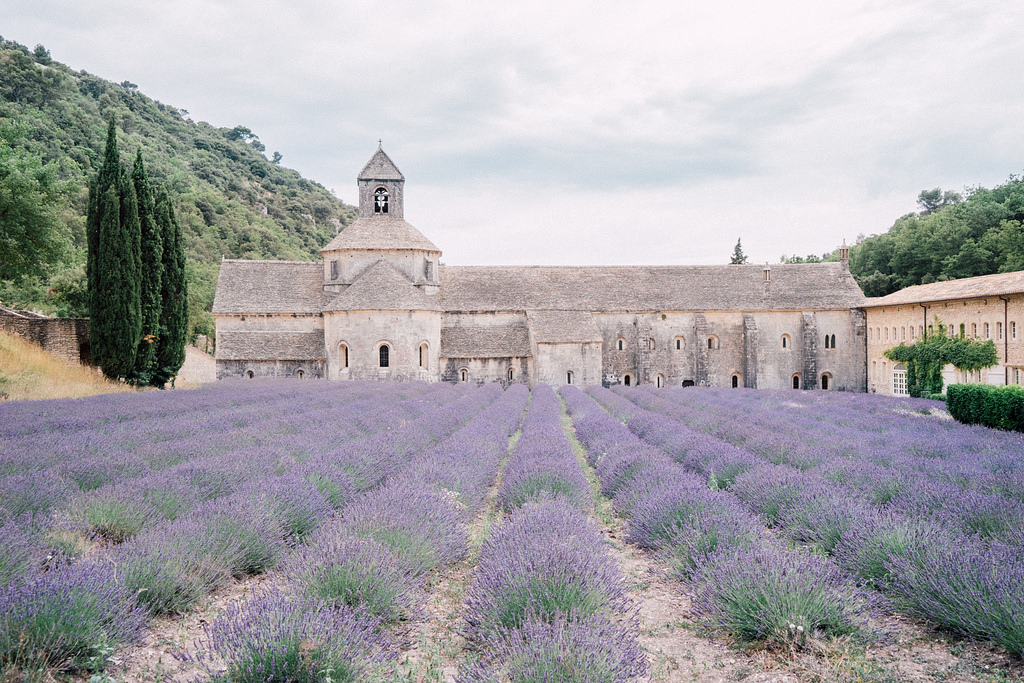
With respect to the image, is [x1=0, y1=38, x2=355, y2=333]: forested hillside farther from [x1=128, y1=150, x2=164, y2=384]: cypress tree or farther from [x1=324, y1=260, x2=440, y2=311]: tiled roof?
[x1=324, y1=260, x2=440, y2=311]: tiled roof

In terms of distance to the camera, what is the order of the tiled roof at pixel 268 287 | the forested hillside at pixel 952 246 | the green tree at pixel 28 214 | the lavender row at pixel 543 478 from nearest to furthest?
the lavender row at pixel 543 478
the green tree at pixel 28 214
the tiled roof at pixel 268 287
the forested hillside at pixel 952 246

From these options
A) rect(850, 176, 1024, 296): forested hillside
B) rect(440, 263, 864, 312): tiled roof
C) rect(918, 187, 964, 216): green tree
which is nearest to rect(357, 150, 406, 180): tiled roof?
rect(440, 263, 864, 312): tiled roof

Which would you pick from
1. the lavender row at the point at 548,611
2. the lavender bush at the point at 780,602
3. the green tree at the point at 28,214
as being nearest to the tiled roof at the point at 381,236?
the green tree at the point at 28,214

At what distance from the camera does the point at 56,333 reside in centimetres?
1914

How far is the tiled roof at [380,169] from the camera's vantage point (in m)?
34.4

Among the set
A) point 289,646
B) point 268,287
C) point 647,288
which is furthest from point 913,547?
point 268,287

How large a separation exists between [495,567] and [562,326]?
27.7 meters

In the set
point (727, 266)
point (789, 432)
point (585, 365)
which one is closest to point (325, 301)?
point (585, 365)

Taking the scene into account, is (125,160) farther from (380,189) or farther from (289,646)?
(289,646)

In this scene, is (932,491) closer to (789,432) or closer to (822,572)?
(822,572)

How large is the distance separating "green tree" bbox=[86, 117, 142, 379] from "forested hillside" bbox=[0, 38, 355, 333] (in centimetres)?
273

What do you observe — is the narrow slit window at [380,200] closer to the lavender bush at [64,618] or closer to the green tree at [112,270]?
the green tree at [112,270]

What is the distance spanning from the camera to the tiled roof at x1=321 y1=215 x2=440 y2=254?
32438mm

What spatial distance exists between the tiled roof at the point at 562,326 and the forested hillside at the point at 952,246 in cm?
2679
